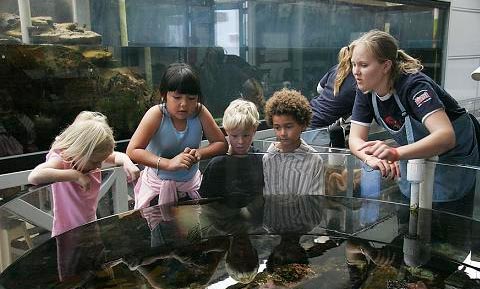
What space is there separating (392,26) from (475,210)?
20.5 ft

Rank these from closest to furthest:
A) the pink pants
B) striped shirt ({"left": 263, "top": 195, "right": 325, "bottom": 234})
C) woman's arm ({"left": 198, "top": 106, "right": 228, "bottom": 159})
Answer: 1. striped shirt ({"left": 263, "top": 195, "right": 325, "bottom": 234})
2. the pink pants
3. woman's arm ({"left": 198, "top": 106, "right": 228, "bottom": 159})

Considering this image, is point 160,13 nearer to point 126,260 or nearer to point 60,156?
point 60,156

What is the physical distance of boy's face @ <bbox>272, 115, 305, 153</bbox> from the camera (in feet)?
8.64

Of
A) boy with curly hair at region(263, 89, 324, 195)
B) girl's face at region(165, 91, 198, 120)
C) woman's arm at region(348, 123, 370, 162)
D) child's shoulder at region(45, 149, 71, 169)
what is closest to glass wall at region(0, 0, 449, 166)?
child's shoulder at region(45, 149, 71, 169)

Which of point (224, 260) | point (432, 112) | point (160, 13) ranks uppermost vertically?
point (160, 13)

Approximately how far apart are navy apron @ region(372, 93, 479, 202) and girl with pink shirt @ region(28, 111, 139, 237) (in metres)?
1.27

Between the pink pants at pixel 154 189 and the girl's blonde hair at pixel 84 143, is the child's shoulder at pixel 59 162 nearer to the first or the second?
the girl's blonde hair at pixel 84 143

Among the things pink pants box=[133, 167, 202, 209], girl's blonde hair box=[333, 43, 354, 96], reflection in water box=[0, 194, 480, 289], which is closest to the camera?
reflection in water box=[0, 194, 480, 289]

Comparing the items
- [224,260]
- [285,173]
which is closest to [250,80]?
[285,173]

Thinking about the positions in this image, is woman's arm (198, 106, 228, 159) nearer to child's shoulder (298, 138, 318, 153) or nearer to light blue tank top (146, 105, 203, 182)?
light blue tank top (146, 105, 203, 182)

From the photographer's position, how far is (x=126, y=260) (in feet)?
6.26

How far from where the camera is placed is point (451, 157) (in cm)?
226

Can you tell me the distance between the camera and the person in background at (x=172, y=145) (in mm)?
2359

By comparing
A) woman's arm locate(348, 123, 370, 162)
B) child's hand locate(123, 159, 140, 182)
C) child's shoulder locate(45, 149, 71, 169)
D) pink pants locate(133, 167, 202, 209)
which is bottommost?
pink pants locate(133, 167, 202, 209)
